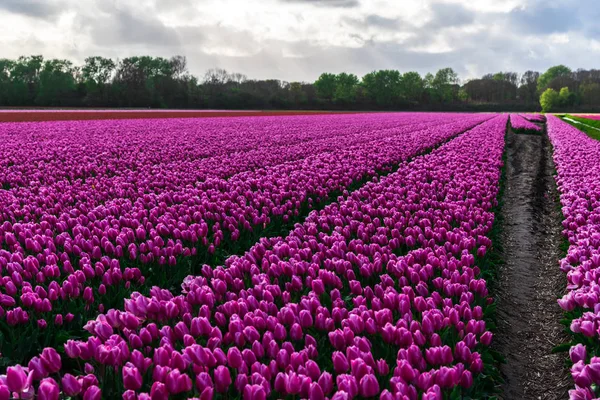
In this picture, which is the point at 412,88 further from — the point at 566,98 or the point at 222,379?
the point at 222,379

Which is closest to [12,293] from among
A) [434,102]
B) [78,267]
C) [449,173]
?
[78,267]

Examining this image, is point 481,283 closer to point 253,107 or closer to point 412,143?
point 412,143

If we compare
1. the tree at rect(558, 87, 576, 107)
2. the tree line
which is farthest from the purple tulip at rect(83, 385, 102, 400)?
the tree at rect(558, 87, 576, 107)

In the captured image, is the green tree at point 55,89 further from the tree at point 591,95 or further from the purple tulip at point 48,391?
the tree at point 591,95

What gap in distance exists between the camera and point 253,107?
302 feet

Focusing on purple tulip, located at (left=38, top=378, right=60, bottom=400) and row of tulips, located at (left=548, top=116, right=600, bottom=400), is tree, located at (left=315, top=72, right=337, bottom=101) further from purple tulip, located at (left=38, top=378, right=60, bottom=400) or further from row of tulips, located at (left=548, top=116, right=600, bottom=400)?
purple tulip, located at (left=38, top=378, right=60, bottom=400)

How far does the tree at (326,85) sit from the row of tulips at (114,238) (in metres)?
128

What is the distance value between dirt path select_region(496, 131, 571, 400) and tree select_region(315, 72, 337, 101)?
125461 mm

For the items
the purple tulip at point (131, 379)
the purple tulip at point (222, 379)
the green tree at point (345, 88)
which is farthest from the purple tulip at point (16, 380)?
the green tree at point (345, 88)

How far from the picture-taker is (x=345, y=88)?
13400 centimetres

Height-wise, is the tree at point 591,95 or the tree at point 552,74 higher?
the tree at point 552,74

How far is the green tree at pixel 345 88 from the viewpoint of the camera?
392 ft

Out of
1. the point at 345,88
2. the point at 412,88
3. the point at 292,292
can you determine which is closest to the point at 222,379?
the point at 292,292

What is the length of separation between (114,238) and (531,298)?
16.1ft
